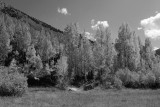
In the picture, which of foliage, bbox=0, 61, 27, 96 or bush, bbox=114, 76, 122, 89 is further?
bush, bbox=114, 76, 122, 89

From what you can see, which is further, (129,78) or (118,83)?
(129,78)

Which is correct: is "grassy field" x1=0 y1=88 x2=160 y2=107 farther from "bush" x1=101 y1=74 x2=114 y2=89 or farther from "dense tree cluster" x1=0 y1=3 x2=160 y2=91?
"dense tree cluster" x1=0 y1=3 x2=160 y2=91

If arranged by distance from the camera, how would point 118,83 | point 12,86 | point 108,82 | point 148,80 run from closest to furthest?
1. point 12,86
2. point 118,83
3. point 108,82
4. point 148,80

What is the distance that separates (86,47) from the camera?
48469 millimetres

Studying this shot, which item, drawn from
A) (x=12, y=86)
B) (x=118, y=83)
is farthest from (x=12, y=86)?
(x=118, y=83)

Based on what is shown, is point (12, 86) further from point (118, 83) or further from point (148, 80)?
point (148, 80)

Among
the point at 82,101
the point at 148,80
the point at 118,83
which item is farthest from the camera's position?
the point at 148,80

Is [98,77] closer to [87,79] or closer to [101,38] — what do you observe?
[87,79]

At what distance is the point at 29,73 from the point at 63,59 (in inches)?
438

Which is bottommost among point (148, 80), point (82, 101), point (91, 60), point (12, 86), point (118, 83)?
point (82, 101)

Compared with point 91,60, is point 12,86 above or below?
below

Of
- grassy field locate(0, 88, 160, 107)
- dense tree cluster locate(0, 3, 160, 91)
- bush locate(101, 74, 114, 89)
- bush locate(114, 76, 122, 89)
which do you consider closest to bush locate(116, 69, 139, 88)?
dense tree cluster locate(0, 3, 160, 91)

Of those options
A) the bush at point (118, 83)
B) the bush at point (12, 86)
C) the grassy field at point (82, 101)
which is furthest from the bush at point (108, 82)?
the bush at point (12, 86)

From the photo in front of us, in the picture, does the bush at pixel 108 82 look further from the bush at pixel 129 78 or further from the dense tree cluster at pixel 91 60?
the bush at pixel 129 78
